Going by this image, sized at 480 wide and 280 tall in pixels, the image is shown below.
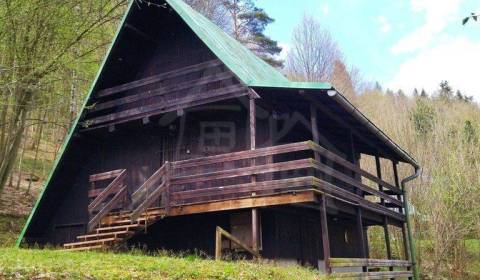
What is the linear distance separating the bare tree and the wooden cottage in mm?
18966

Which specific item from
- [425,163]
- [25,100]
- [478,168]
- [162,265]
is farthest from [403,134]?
[162,265]

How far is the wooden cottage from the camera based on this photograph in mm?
11781

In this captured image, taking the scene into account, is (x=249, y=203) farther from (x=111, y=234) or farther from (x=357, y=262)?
(x=111, y=234)

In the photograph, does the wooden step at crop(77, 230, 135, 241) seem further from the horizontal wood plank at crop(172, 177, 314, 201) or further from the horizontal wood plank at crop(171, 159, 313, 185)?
the horizontal wood plank at crop(171, 159, 313, 185)

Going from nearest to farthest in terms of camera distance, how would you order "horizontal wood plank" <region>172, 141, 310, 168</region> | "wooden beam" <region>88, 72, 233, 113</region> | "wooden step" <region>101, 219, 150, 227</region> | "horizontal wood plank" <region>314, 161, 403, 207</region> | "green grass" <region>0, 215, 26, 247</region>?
"horizontal wood plank" <region>172, 141, 310, 168</region> → "horizontal wood plank" <region>314, 161, 403, 207</region> → "wooden step" <region>101, 219, 150, 227</region> → "wooden beam" <region>88, 72, 233, 113</region> → "green grass" <region>0, 215, 26, 247</region>

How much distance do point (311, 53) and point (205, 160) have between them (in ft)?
84.0

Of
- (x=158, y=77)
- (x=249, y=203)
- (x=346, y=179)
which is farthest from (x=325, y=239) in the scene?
(x=158, y=77)

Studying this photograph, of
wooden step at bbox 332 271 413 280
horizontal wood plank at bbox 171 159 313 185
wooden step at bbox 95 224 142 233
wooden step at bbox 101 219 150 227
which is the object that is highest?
horizontal wood plank at bbox 171 159 313 185

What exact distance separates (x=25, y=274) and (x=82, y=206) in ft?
31.4

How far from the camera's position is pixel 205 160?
40.5 ft

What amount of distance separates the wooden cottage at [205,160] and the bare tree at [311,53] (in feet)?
62.2

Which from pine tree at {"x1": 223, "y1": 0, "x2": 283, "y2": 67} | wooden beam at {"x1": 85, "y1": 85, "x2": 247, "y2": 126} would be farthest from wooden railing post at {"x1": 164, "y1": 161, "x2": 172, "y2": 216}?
pine tree at {"x1": 223, "y1": 0, "x2": 283, "y2": 67}

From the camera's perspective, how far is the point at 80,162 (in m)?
16.5

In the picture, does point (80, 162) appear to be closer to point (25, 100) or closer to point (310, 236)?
point (25, 100)
